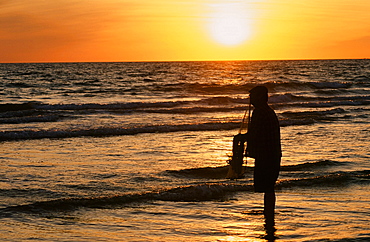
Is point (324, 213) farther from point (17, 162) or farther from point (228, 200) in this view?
point (17, 162)

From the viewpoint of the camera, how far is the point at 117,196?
26.5 ft

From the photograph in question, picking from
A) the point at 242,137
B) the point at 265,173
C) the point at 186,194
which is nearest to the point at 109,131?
the point at 186,194

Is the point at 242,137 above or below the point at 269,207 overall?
above

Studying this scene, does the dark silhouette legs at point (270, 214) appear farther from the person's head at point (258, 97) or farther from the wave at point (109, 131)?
the wave at point (109, 131)

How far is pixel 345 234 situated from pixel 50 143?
32.8 ft

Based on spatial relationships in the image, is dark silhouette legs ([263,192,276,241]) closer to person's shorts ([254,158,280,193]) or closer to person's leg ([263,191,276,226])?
person's leg ([263,191,276,226])

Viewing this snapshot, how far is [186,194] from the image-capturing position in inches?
325

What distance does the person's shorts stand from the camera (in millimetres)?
6050

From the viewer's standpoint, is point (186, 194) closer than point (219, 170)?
Yes

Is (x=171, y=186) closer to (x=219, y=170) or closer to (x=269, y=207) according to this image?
(x=219, y=170)

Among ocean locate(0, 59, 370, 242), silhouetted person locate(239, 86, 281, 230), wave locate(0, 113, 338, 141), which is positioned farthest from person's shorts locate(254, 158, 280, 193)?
wave locate(0, 113, 338, 141)

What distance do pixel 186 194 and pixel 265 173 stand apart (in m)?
2.46

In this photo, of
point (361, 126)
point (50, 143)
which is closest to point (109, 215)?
point (50, 143)

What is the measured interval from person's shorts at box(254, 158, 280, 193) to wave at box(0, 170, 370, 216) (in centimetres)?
206
